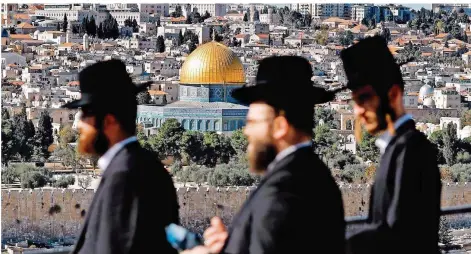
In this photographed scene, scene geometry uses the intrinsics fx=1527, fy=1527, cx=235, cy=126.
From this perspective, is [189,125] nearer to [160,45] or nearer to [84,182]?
[84,182]

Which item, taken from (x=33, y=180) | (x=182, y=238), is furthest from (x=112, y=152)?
(x=33, y=180)

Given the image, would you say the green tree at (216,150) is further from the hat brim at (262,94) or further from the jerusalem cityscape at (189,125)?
the hat brim at (262,94)

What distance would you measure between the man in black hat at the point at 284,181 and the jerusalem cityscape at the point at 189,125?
0.07 ft

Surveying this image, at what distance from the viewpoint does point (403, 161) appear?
2416 millimetres

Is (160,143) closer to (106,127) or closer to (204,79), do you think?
(204,79)

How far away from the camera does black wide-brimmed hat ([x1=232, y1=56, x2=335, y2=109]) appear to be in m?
2.23

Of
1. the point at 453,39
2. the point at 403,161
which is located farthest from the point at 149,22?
the point at 403,161

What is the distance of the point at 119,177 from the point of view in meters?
2.25

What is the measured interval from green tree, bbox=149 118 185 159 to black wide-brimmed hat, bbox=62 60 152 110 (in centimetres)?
2036

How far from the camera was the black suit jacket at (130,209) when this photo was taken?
2.24 meters

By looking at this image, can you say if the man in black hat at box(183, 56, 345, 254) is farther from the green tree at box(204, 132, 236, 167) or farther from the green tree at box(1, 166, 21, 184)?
the green tree at box(204, 132, 236, 167)

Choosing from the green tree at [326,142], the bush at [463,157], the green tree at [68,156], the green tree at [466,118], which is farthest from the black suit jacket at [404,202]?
the green tree at [466,118]

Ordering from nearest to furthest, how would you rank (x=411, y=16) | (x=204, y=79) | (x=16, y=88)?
1. (x=204, y=79)
2. (x=16, y=88)
3. (x=411, y=16)

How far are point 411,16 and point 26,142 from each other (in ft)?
176
